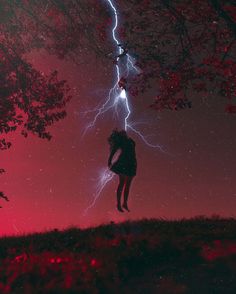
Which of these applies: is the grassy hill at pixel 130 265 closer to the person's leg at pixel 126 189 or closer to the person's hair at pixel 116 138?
the person's leg at pixel 126 189

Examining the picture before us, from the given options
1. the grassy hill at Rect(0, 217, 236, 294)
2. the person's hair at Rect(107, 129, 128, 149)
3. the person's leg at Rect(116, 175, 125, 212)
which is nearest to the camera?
the grassy hill at Rect(0, 217, 236, 294)

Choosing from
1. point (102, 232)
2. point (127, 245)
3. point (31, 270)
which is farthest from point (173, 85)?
point (31, 270)

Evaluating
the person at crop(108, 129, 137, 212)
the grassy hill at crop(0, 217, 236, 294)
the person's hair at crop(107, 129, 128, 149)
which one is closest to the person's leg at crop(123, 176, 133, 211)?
the person at crop(108, 129, 137, 212)

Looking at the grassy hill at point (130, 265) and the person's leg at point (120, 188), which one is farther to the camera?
the person's leg at point (120, 188)

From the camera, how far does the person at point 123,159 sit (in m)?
14.4

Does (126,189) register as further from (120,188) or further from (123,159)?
(123,159)

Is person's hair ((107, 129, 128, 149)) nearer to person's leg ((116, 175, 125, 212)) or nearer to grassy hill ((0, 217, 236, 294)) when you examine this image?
person's leg ((116, 175, 125, 212))

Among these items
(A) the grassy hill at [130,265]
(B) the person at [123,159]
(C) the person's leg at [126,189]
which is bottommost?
(C) the person's leg at [126,189]

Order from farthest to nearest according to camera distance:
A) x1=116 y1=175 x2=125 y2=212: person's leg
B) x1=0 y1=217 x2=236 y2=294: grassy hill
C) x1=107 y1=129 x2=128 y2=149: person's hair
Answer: x1=116 y1=175 x2=125 y2=212: person's leg
x1=107 y1=129 x2=128 y2=149: person's hair
x1=0 y1=217 x2=236 y2=294: grassy hill

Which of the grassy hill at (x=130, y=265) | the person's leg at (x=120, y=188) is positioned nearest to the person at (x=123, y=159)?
the person's leg at (x=120, y=188)

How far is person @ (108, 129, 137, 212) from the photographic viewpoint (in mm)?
14375

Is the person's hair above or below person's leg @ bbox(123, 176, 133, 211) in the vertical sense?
above

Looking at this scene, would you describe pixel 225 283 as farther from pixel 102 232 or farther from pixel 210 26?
pixel 210 26

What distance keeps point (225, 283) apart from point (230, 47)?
300 inches
